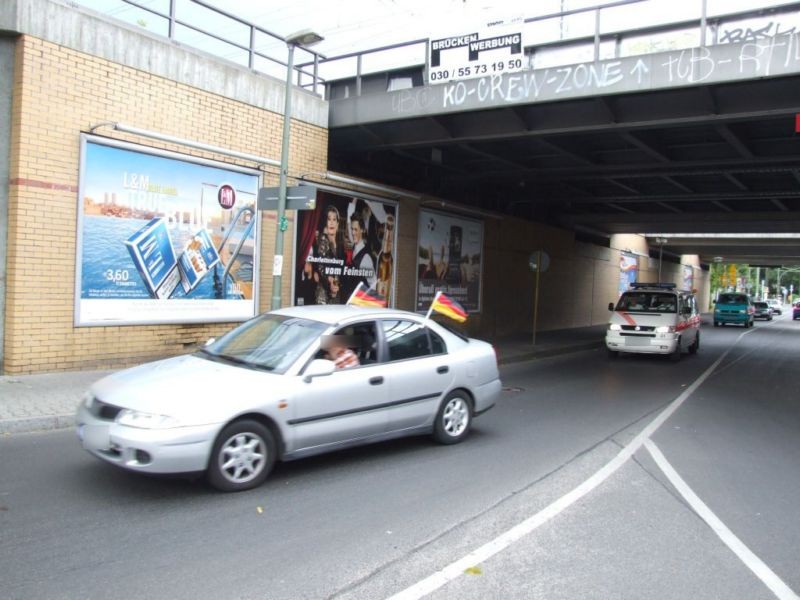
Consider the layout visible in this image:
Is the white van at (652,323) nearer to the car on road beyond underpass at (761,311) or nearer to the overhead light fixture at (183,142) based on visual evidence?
the overhead light fixture at (183,142)

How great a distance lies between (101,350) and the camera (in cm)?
980

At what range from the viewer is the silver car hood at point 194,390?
479 cm

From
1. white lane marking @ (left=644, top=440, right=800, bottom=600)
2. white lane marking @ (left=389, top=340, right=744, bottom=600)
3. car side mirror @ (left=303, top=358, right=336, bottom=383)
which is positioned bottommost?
white lane marking @ (left=389, top=340, right=744, bottom=600)

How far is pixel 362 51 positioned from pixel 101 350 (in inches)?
312

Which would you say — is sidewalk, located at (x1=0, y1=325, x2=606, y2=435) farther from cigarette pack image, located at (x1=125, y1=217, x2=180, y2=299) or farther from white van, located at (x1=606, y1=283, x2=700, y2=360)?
white van, located at (x1=606, y1=283, x2=700, y2=360)

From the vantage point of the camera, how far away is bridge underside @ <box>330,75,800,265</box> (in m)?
11.0

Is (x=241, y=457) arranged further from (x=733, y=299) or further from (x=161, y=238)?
(x=733, y=299)

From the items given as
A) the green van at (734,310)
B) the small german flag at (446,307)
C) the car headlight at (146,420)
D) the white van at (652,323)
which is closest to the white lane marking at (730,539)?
the small german flag at (446,307)

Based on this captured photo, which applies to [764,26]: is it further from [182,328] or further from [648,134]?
[182,328]

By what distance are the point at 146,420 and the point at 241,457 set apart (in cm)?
79

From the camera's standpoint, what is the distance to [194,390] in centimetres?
498

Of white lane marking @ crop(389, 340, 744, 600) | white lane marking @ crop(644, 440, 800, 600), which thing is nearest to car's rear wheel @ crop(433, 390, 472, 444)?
white lane marking @ crop(389, 340, 744, 600)

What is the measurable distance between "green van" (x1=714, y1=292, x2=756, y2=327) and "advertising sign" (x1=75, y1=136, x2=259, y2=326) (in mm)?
31432

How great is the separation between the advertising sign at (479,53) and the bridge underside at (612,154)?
0.78m
